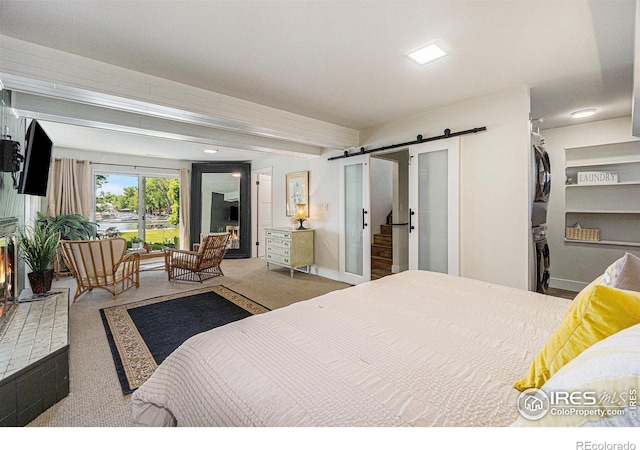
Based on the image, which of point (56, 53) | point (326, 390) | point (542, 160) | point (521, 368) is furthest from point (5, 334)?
point (542, 160)

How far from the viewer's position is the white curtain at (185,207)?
6.70m

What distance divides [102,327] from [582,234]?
6099 mm

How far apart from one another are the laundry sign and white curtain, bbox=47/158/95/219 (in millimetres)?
8440

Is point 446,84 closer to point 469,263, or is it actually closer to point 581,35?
point 581,35

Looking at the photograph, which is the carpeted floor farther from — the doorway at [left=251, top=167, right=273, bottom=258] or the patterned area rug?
the doorway at [left=251, top=167, right=273, bottom=258]

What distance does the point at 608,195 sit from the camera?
12.6 feet

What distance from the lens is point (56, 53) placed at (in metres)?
2.13

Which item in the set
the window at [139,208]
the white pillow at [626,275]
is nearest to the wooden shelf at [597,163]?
the white pillow at [626,275]

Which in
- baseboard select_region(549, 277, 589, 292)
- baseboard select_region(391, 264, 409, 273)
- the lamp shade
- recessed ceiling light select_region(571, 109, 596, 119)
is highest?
recessed ceiling light select_region(571, 109, 596, 119)

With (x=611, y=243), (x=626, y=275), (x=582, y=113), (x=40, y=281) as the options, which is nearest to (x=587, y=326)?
(x=626, y=275)

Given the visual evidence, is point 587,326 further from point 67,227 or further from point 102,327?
point 67,227

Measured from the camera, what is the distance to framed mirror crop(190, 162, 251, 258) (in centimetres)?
687

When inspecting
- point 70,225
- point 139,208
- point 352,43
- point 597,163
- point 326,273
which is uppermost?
point 352,43

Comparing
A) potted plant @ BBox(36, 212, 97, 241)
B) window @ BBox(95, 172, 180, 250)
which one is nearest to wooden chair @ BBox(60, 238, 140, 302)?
potted plant @ BBox(36, 212, 97, 241)
